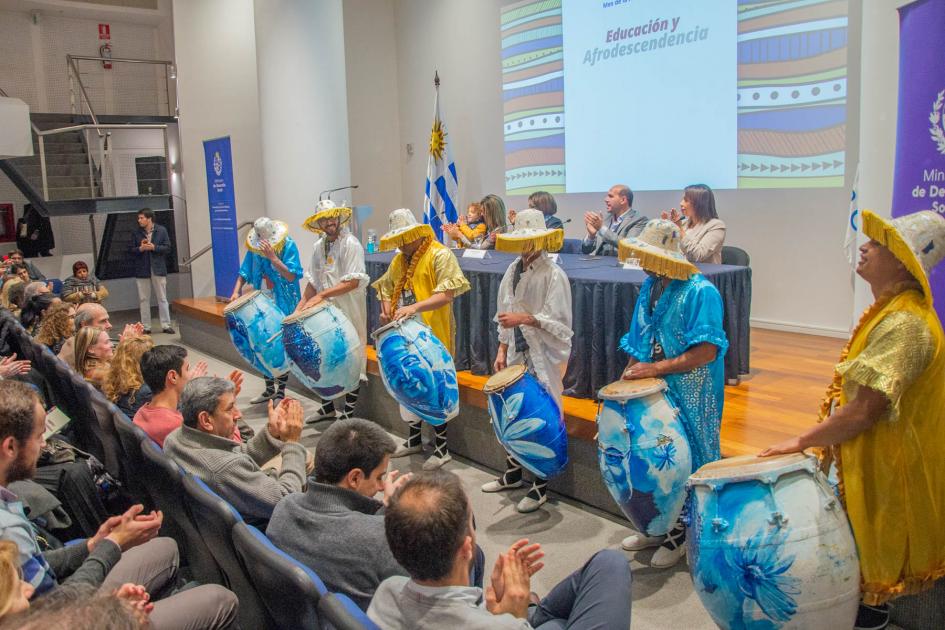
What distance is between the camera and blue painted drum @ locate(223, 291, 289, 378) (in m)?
5.29

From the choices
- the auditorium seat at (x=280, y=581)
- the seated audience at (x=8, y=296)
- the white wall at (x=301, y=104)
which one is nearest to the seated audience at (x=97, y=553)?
the auditorium seat at (x=280, y=581)

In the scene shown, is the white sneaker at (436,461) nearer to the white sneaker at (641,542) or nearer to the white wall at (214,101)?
the white sneaker at (641,542)

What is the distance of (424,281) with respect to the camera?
452 cm

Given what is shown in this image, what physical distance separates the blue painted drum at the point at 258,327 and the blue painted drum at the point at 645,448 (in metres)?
2.87

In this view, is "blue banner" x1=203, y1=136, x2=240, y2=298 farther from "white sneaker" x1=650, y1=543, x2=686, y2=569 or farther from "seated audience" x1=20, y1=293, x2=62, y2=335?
"white sneaker" x1=650, y1=543, x2=686, y2=569

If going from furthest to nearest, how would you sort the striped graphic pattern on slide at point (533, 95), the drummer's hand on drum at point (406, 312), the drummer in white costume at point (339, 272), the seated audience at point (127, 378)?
the striped graphic pattern on slide at point (533, 95), the drummer in white costume at point (339, 272), the drummer's hand on drum at point (406, 312), the seated audience at point (127, 378)

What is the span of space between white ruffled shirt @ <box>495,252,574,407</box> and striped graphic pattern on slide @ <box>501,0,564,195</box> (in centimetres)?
472

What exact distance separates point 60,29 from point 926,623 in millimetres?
13856

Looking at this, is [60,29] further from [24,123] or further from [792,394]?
[792,394]

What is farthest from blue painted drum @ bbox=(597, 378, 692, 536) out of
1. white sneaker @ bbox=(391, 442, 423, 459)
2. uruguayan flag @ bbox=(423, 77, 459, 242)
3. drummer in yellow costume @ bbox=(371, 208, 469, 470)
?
uruguayan flag @ bbox=(423, 77, 459, 242)

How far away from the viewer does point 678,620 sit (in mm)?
2891

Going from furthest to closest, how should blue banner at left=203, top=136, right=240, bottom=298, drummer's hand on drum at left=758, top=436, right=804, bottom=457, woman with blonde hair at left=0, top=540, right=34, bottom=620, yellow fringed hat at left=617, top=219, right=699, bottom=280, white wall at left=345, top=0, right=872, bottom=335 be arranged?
blue banner at left=203, top=136, right=240, bottom=298
white wall at left=345, top=0, right=872, bottom=335
yellow fringed hat at left=617, top=219, right=699, bottom=280
drummer's hand on drum at left=758, top=436, right=804, bottom=457
woman with blonde hair at left=0, top=540, right=34, bottom=620

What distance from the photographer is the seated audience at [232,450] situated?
100 inches

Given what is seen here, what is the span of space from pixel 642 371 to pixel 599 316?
150 cm
